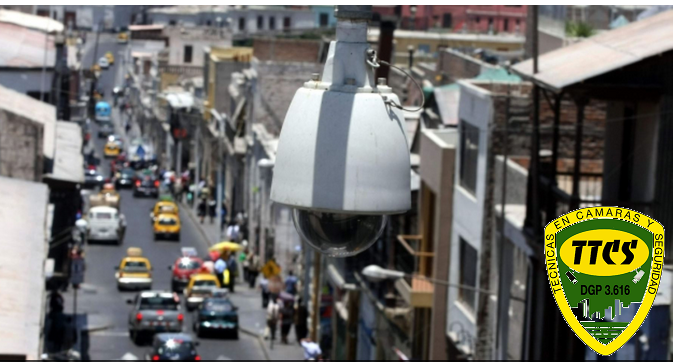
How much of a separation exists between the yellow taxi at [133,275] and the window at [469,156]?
20.7 meters

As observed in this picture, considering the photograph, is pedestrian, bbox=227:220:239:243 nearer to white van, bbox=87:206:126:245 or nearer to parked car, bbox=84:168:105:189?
white van, bbox=87:206:126:245

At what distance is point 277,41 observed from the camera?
2506 inches

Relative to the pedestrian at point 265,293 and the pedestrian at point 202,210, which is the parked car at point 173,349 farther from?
the pedestrian at point 202,210

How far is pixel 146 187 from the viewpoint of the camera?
78.6 metres

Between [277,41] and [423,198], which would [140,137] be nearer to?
[277,41]

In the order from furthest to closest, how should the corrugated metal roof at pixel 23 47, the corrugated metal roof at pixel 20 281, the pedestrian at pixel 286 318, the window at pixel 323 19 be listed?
the window at pixel 323 19, the pedestrian at pixel 286 318, the corrugated metal roof at pixel 23 47, the corrugated metal roof at pixel 20 281

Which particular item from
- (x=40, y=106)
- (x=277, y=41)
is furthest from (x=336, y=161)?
(x=277, y=41)

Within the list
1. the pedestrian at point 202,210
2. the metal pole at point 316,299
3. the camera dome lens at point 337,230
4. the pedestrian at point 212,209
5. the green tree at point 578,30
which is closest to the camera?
the camera dome lens at point 337,230

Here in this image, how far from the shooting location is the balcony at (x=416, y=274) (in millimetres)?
30000

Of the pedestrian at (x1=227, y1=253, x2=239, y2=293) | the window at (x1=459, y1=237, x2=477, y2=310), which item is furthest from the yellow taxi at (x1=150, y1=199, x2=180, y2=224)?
the window at (x1=459, y1=237, x2=477, y2=310)

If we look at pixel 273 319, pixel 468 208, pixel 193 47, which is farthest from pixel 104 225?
pixel 193 47

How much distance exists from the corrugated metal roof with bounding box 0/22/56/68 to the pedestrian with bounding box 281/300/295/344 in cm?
1021

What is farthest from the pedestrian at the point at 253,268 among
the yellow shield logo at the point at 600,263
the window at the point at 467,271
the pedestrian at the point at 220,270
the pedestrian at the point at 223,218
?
the yellow shield logo at the point at 600,263

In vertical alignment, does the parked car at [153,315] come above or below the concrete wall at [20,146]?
below
